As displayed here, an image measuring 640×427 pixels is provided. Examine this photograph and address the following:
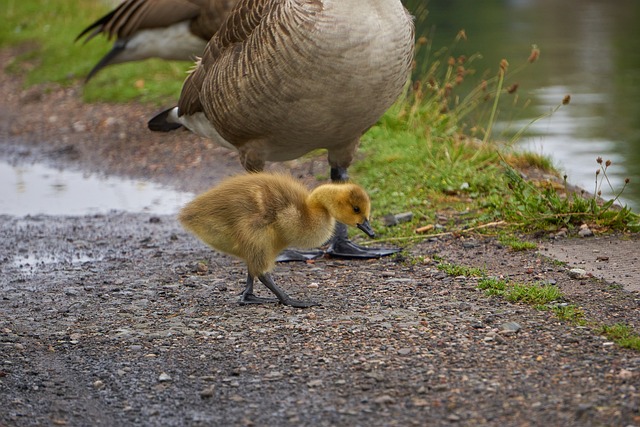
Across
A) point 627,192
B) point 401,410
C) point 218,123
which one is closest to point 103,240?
point 218,123

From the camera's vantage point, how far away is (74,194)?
840cm

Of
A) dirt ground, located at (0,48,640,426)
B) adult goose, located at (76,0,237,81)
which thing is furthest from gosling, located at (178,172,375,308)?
adult goose, located at (76,0,237,81)

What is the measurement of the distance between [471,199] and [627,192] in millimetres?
1961

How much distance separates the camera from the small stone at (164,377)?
4133 mm

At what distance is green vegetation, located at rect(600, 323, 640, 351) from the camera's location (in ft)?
13.8

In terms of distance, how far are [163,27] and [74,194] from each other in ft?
5.32

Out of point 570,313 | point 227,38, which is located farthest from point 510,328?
point 227,38

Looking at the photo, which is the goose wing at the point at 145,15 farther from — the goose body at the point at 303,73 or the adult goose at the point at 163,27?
the goose body at the point at 303,73

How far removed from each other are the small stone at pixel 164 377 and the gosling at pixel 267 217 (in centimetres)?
101

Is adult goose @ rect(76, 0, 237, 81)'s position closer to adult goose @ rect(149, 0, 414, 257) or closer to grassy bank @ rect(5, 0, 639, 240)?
adult goose @ rect(149, 0, 414, 257)

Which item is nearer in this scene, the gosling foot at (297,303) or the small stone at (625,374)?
the small stone at (625,374)

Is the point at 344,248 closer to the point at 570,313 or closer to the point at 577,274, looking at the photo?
the point at 577,274

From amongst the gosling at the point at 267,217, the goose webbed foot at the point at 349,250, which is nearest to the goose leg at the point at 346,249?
the goose webbed foot at the point at 349,250

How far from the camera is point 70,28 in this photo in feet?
47.0
